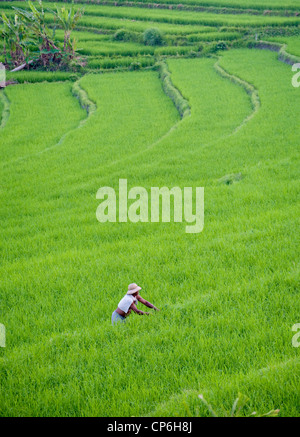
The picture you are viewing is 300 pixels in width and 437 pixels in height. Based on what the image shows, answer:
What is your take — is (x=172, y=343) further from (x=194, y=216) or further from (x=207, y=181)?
(x=207, y=181)

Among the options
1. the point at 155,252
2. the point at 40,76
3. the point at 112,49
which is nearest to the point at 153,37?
the point at 112,49

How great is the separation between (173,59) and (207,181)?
15379mm

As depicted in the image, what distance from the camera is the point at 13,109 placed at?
641 inches

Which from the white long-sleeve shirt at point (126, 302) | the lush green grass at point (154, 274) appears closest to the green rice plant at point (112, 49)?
the lush green grass at point (154, 274)

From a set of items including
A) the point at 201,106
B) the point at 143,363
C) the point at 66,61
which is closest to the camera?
the point at 143,363

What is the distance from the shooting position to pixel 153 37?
2384 cm

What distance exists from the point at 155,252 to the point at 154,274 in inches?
25.6

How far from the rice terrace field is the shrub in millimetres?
6906

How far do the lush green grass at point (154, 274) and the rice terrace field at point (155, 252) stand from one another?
2 cm

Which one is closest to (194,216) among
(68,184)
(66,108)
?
(68,184)

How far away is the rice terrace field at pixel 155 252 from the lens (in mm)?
3516

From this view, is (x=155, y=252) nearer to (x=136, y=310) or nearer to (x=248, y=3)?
(x=136, y=310)

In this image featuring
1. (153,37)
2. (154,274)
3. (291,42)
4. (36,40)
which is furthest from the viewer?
(153,37)

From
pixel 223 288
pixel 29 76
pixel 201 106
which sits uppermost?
pixel 29 76
